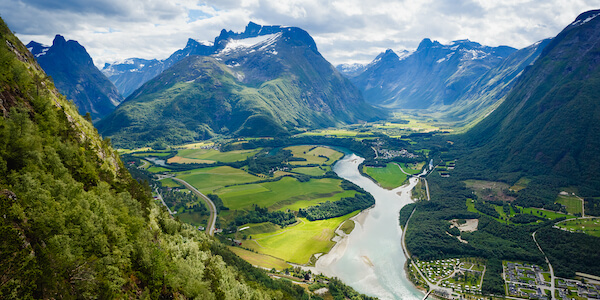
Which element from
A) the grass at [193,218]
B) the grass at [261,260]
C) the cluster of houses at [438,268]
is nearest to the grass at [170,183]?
the grass at [193,218]

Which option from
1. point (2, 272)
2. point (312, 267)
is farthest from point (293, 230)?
point (2, 272)

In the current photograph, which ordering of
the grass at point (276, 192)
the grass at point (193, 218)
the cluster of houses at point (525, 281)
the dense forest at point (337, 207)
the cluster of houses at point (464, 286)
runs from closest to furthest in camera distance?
the cluster of houses at point (525, 281)
the cluster of houses at point (464, 286)
the grass at point (193, 218)
the dense forest at point (337, 207)
the grass at point (276, 192)

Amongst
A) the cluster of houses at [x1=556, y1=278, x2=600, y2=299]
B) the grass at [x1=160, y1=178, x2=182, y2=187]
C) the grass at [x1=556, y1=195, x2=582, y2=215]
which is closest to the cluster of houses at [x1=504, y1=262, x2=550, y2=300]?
the cluster of houses at [x1=556, y1=278, x2=600, y2=299]

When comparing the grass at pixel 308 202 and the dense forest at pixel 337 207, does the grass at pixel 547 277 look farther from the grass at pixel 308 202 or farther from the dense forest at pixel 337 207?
the grass at pixel 308 202

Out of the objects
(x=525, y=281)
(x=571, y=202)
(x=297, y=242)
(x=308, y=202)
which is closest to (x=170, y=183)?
(x=308, y=202)

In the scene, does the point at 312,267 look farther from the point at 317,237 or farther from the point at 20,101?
the point at 20,101

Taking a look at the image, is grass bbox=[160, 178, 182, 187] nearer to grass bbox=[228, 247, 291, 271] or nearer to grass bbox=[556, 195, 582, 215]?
grass bbox=[228, 247, 291, 271]
